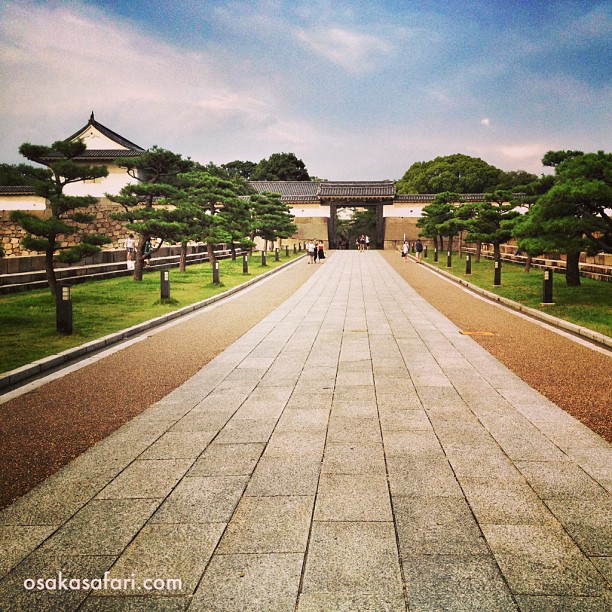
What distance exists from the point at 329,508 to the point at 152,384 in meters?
3.99

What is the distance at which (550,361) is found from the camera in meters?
7.86

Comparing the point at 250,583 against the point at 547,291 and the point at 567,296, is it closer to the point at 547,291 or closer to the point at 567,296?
the point at 547,291

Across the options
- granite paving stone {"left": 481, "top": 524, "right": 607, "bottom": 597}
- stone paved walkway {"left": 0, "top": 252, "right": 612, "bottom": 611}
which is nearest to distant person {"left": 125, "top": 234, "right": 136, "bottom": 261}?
stone paved walkway {"left": 0, "top": 252, "right": 612, "bottom": 611}

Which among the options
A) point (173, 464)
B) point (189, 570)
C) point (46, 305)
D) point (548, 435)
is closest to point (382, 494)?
point (189, 570)

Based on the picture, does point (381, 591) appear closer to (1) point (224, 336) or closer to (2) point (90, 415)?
(2) point (90, 415)

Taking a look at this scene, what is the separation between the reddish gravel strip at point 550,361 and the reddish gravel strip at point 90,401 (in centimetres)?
473

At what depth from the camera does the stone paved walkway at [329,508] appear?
2641 millimetres

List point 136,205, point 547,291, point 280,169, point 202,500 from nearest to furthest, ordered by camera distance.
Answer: point 202,500 < point 547,291 < point 136,205 < point 280,169

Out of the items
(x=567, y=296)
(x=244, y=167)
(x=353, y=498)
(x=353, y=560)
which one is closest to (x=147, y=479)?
(x=353, y=498)

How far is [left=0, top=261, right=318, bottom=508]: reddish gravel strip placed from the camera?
14.3 feet

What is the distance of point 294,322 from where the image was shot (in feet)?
38.4

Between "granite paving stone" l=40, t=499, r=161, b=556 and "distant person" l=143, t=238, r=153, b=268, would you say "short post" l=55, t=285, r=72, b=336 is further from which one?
"distant person" l=143, t=238, r=153, b=268

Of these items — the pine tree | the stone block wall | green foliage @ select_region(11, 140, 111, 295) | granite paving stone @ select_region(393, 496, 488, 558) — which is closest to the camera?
granite paving stone @ select_region(393, 496, 488, 558)

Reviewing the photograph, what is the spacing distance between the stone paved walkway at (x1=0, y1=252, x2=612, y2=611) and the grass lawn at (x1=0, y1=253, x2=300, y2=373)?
3.68 m
